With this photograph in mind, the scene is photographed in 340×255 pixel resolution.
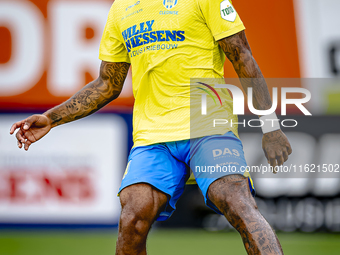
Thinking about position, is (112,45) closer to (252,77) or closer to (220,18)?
(220,18)

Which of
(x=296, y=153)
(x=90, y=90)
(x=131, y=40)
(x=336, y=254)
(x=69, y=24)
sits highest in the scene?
(x=69, y=24)

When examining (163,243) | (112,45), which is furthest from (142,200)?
(163,243)

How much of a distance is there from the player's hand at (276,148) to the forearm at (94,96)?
1013mm

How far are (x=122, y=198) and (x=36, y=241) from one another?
3.57 m

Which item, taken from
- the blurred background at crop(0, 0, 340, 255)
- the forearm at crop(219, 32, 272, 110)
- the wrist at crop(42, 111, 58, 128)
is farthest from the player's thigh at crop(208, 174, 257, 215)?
the blurred background at crop(0, 0, 340, 255)

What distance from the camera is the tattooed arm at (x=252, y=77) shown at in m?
2.35

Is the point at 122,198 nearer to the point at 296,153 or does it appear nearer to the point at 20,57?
the point at 296,153

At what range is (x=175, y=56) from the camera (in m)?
2.47

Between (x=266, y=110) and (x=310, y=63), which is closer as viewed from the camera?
(x=266, y=110)

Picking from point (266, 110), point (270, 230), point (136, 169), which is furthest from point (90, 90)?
point (270, 230)

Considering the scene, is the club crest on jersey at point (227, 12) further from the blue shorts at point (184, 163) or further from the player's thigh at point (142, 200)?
the player's thigh at point (142, 200)

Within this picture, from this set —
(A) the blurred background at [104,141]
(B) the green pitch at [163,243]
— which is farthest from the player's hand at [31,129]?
(A) the blurred background at [104,141]

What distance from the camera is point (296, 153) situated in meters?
5.68

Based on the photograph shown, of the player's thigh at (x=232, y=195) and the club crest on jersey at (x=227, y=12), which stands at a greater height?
the club crest on jersey at (x=227, y=12)
